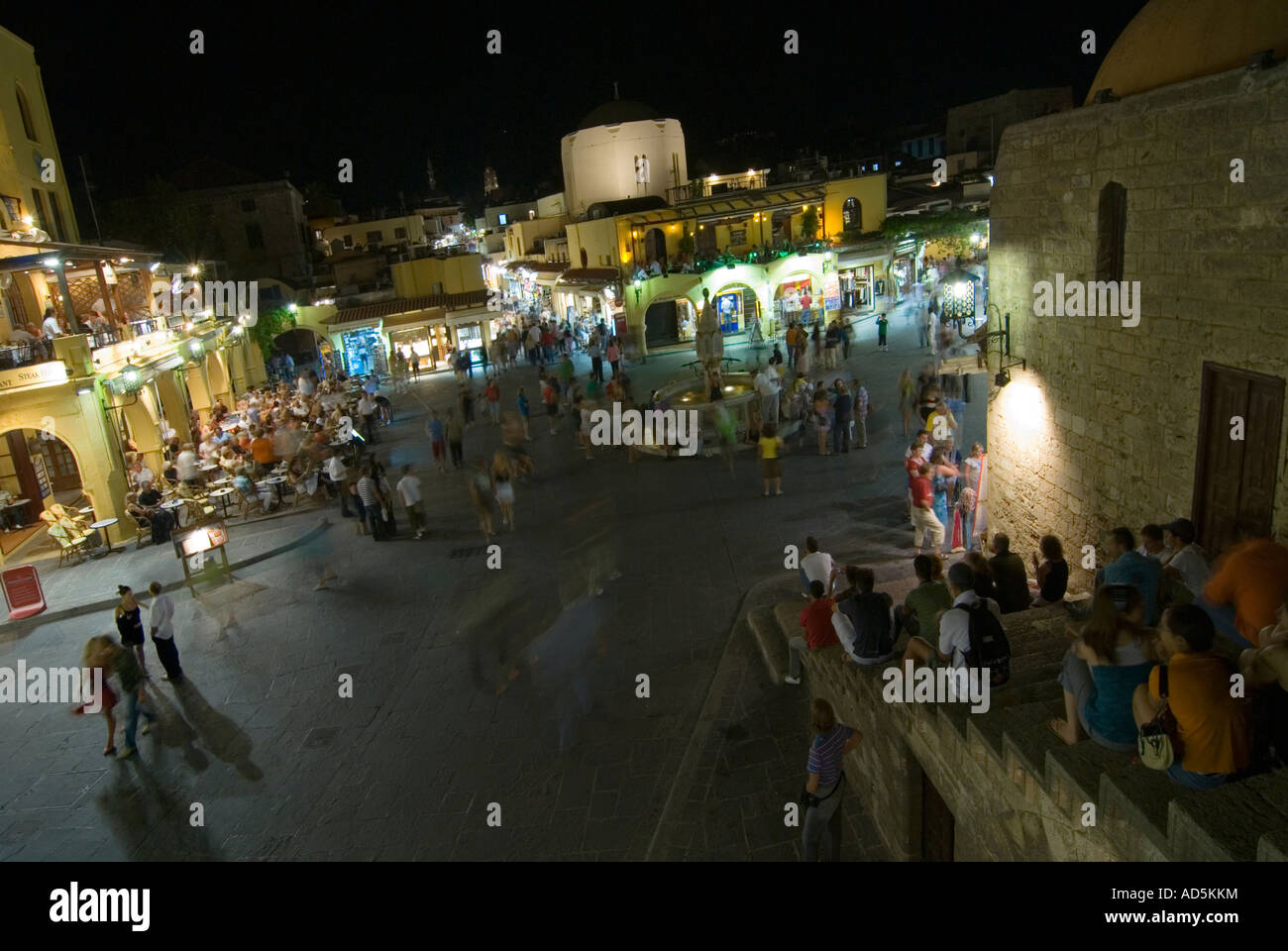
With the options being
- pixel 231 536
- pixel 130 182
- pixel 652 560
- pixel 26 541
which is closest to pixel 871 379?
pixel 652 560

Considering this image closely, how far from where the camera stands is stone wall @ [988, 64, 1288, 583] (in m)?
6.26

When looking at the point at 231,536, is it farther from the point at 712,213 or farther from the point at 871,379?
the point at 712,213

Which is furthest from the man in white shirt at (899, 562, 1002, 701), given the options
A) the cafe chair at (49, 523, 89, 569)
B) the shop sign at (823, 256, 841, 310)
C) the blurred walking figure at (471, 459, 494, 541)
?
the shop sign at (823, 256, 841, 310)

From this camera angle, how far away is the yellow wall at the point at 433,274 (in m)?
34.6

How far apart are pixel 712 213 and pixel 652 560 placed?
23085 millimetres

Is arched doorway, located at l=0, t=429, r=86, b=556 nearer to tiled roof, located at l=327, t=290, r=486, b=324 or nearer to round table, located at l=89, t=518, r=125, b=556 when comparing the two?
round table, located at l=89, t=518, r=125, b=556

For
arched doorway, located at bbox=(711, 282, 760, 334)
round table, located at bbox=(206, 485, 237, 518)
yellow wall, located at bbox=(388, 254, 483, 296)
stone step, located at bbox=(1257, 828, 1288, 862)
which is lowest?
round table, located at bbox=(206, 485, 237, 518)

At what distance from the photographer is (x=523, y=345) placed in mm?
32844

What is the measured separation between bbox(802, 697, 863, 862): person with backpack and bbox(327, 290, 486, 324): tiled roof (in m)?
30.3

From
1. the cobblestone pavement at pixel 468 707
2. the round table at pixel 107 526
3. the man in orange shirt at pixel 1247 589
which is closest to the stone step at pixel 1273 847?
the man in orange shirt at pixel 1247 589

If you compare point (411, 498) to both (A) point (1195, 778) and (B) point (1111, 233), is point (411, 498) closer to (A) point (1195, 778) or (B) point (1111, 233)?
(B) point (1111, 233)

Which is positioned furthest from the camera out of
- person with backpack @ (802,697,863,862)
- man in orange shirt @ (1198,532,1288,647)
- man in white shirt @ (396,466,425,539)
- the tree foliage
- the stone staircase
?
the tree foliage

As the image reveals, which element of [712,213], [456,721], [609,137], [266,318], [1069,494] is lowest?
[456,721]

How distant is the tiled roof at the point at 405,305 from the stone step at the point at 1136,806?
Answer: 32.0m
